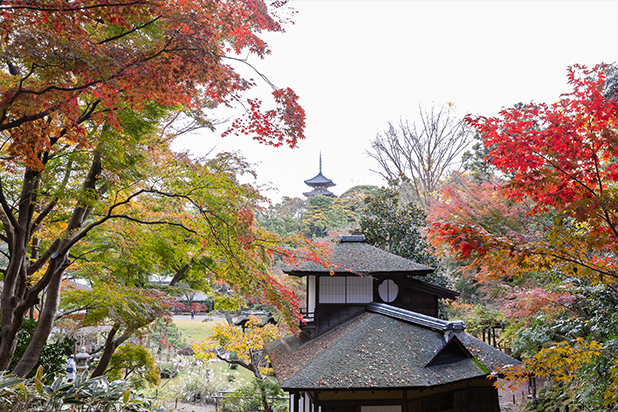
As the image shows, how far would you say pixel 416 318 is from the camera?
30.4 feet

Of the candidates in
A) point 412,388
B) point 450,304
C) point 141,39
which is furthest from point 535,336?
point 141,39

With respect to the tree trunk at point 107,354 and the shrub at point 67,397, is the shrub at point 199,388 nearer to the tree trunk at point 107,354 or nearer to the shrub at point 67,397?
the tree trunk at point 107,354

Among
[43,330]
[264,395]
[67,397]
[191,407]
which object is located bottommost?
[191,407]

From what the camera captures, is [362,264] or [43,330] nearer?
[43,330]

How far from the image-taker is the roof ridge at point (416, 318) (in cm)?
849

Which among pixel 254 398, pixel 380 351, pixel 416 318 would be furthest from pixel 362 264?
pixel 254 398

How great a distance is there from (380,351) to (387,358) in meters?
0.27

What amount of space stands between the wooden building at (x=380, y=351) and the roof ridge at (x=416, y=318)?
2 cm

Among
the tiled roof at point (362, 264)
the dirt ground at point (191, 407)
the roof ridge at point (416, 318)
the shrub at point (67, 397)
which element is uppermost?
the tiled roof at point (362, 264)

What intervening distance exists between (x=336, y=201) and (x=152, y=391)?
68.4 feet

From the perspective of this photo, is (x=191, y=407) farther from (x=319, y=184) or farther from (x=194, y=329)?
(x=319, y=184)

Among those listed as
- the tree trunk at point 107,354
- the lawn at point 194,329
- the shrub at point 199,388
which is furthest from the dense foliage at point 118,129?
the lawn at point 194,329

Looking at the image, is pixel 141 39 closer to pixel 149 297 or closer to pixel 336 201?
pixel 149 297

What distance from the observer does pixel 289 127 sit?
4441mm
